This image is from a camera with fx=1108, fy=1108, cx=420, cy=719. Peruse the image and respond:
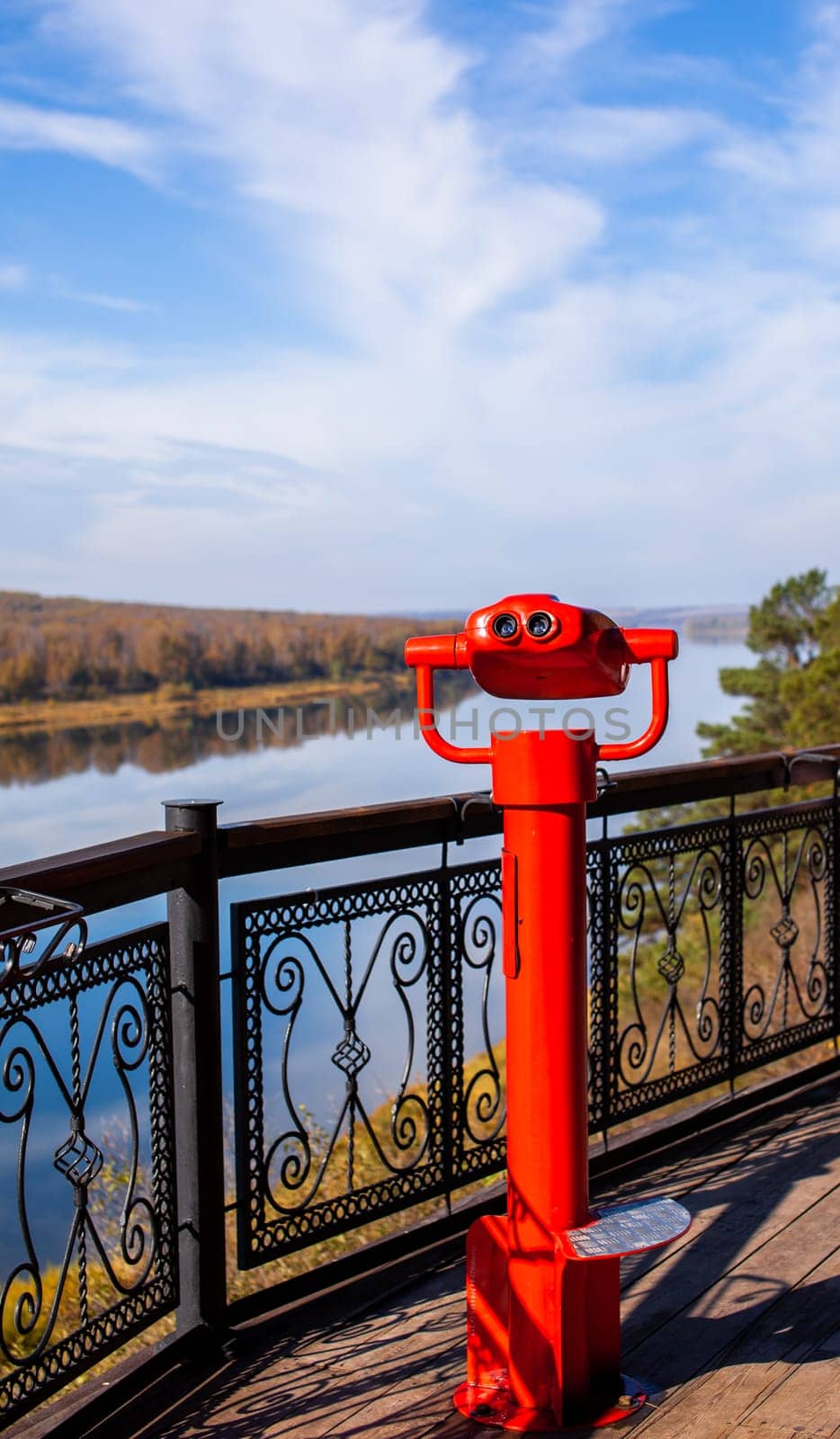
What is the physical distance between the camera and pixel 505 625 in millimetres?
1636

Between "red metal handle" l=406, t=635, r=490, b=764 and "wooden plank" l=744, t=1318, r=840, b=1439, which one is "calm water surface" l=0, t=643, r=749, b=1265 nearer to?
"red metal handle" l=406, t=635, r=490, b=764

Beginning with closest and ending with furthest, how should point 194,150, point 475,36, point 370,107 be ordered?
point 475,36 < point 370,107 < point 194,150

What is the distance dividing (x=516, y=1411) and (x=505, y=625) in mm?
1232

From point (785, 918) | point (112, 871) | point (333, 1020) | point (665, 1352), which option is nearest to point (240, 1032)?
point (333, 1020)

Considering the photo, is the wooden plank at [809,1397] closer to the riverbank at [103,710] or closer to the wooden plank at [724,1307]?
the wooden plank at [724,1307]

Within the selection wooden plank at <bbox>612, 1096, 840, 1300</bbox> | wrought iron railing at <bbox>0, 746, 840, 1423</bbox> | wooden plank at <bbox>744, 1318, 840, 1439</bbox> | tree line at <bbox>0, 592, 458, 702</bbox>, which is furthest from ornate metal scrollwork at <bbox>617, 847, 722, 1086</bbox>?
tree line at <bbox>0, 592, 458, 702</bbox>

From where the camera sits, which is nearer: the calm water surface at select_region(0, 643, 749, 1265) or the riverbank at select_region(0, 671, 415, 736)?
the calm water surface at select_region(0, 643, 749, 1265)

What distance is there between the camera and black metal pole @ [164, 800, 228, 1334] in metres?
1.97

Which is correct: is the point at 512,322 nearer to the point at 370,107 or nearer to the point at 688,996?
the point at 370,107

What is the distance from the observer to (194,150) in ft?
96.3

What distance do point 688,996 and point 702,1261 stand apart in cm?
2077

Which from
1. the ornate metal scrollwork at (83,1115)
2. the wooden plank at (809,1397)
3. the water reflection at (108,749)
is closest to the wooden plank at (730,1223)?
Result: the wooden plank at (809,1397)

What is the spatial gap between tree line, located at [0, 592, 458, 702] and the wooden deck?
267 inches

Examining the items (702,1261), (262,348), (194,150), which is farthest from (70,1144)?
(262,348)
